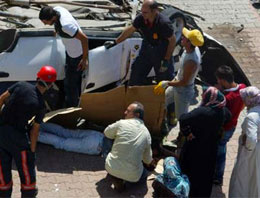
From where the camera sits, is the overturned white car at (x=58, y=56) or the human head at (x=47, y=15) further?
the overturned white car at (x=58, y=56)

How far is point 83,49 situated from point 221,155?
2.30m

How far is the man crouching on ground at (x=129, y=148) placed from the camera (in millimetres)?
7023

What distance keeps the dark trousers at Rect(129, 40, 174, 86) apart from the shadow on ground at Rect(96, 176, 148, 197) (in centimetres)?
176

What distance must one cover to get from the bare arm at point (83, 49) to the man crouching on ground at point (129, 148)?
1294 mm

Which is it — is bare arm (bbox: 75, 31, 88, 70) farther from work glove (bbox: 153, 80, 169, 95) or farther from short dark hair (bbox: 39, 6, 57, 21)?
work glove (bbox: 153, 80, 169, 95)

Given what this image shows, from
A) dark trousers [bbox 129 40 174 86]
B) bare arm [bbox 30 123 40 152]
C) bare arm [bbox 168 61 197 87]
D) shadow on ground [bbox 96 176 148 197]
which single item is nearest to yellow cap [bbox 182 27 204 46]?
bare arm [bbox 168 61 197 87]

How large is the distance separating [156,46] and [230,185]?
7.50 feet

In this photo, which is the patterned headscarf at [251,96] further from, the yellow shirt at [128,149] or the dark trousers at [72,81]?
the dark trousers at [72,81]

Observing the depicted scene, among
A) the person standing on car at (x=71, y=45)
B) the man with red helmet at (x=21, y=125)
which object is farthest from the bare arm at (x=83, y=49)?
the man with red helmet at (x=21, y=125)

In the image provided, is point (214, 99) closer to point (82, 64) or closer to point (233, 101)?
point (233, 101)

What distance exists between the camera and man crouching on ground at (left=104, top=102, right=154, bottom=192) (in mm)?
7023

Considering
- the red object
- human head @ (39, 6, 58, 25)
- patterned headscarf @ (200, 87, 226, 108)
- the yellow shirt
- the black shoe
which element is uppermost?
human head @ (39, 6, 58, 25)

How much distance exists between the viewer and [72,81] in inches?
324

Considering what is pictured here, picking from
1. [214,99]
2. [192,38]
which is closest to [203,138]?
[214,99]
